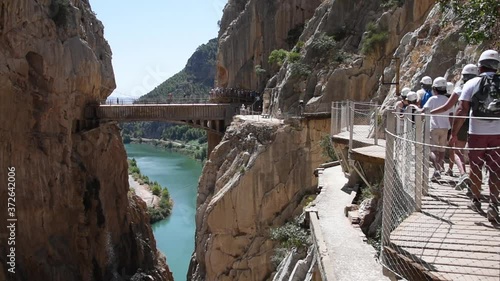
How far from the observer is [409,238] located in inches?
165

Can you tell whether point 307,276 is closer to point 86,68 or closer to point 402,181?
point 402,181

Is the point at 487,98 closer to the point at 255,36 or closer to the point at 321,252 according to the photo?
the point at 321,252

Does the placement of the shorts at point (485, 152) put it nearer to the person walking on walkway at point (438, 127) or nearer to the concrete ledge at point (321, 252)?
the person walking on walkway at point (438, 127)

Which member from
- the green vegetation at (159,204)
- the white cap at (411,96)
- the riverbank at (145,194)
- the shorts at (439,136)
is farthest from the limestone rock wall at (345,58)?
the riverbank at (145,194)

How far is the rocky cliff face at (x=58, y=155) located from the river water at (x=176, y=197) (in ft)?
43.3

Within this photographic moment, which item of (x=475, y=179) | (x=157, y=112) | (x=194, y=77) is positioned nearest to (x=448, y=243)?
(x=475, y=179)

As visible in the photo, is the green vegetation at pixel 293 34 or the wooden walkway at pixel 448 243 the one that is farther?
the green vegetation at pixel 293 34

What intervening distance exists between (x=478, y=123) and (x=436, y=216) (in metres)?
0.96

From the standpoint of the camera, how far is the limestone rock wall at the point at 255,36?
32750 mm

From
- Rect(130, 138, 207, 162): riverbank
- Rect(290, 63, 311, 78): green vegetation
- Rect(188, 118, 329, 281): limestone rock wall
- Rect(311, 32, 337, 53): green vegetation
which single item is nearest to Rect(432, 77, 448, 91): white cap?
Rect(188, 118, 329, 281): limestone rock wall

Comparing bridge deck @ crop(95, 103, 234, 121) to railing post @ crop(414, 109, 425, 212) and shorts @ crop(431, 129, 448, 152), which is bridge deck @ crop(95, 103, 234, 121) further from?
railing post @ crop(414, 109, 425, 212)

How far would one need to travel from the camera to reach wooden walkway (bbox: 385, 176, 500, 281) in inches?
139

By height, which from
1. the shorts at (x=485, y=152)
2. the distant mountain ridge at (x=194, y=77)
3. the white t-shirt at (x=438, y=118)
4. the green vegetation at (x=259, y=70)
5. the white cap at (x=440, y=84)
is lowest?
the shorts at (x=485, y=152)

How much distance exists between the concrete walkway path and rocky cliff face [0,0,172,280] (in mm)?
14024
